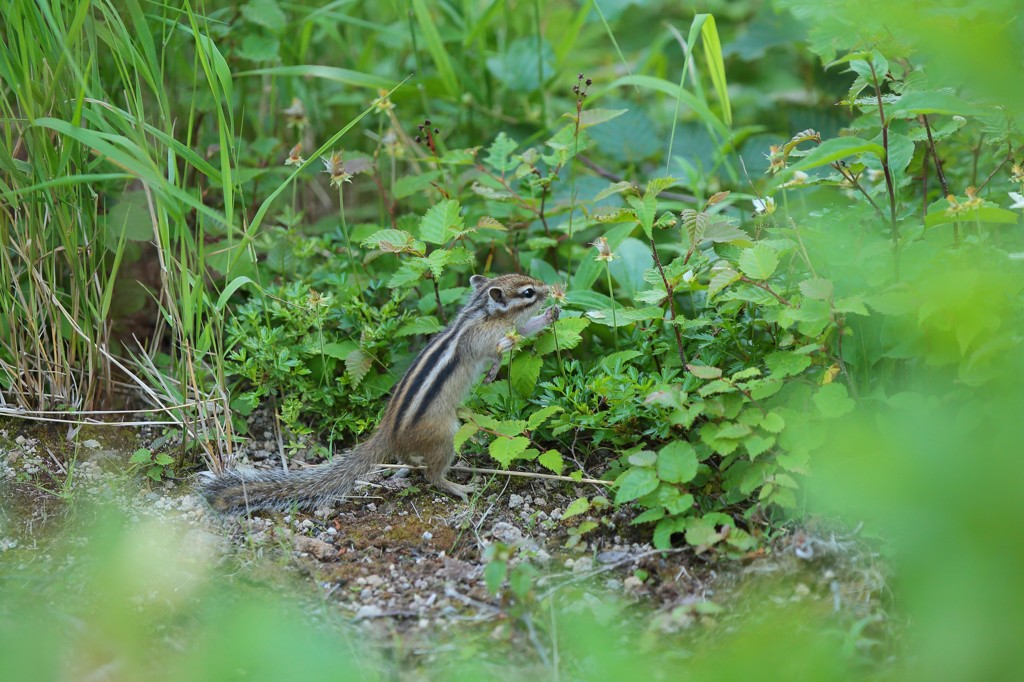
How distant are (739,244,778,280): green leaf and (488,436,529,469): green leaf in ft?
2.93

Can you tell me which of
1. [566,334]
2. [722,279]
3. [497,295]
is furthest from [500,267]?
[722,279]

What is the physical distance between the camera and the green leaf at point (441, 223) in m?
3.61

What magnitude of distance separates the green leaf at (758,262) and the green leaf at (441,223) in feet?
3.85

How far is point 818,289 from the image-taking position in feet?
9.17

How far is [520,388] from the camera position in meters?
3.47

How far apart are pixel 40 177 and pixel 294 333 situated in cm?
104

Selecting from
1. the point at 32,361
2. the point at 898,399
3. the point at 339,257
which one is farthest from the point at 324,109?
the point at 898,399

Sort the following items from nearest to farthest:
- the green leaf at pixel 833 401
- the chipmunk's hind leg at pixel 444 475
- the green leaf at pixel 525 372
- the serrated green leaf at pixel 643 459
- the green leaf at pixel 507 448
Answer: the green leaf at pixel 833 401 < the serrated green leaf at pixel 643 459 < the green leaf at pixel 507 448 < the chipmunk's hind leg at pixel 444 475 < the green leaf at pixel 525 372

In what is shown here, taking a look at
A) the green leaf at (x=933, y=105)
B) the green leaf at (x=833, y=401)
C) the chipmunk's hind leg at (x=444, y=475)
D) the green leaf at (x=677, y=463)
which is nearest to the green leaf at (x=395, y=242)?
the chipmunk's hind leg at (x=444, y=475)

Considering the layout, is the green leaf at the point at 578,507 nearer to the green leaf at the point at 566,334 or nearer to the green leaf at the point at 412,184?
the green leaf at the point at 566,334

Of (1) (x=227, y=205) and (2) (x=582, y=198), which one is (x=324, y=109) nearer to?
(2) (x=582, y=198)

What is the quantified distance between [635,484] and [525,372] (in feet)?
2.61

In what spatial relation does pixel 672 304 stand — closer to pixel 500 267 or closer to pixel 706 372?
pixel 706 372

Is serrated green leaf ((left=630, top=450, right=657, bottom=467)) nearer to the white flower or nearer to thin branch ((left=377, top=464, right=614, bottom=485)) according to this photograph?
thin branch ((left=377, top=464, right=614, bottom=485))
